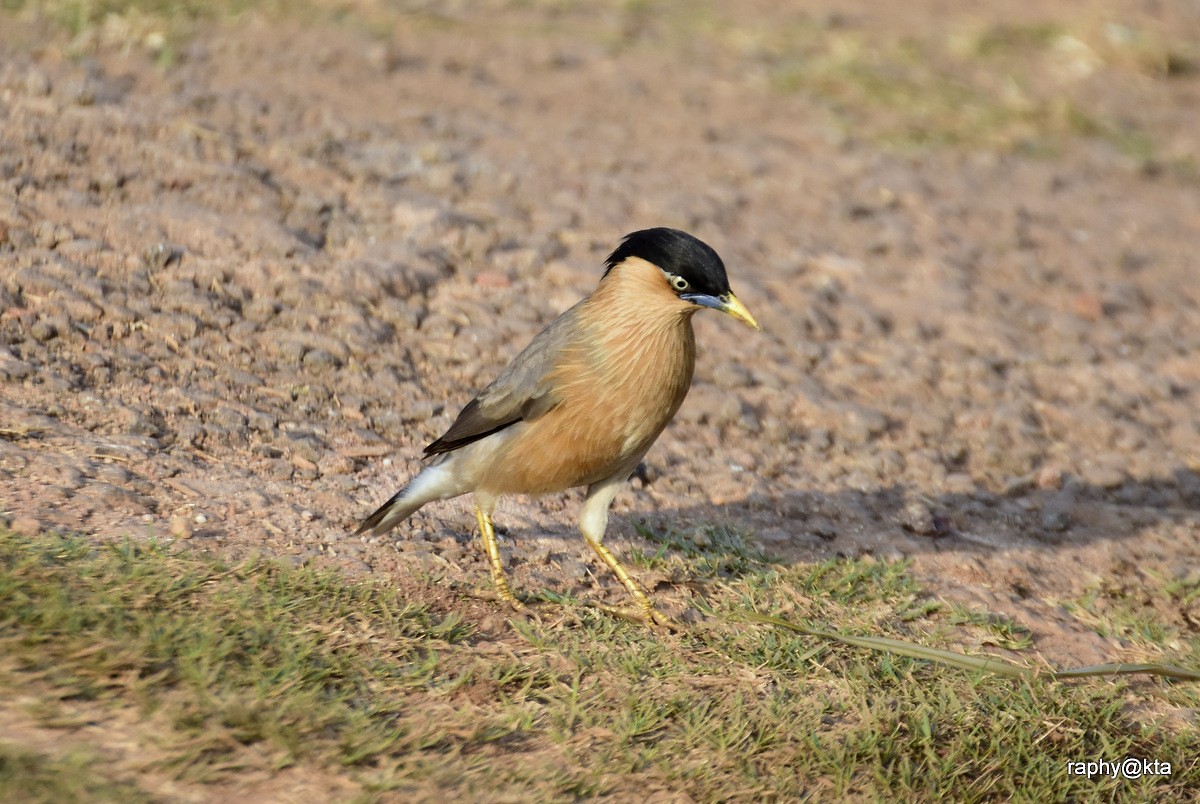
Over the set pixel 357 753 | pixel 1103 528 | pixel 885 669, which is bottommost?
pixel 1103 528

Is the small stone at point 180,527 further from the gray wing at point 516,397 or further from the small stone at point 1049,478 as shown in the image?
the small stone at point 1049,478

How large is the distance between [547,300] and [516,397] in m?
2.10

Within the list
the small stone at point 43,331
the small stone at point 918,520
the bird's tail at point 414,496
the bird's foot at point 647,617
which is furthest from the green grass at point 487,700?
the small stone at point 43,331

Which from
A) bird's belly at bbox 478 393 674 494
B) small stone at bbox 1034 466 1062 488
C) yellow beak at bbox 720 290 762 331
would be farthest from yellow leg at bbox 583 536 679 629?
small stone at bbox 1034 466 1062 488

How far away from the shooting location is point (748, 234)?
8359mm

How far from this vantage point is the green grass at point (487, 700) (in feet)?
12.2

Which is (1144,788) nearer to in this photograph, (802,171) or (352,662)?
(352,662)

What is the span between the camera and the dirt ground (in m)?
5.53

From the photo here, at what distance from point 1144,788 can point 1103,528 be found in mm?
2326

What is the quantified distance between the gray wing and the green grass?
804 millimetres

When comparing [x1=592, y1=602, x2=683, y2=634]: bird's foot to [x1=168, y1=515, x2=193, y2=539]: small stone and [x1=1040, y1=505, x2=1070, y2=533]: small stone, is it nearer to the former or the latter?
[x1=168, y1=515, x2=193, y2=539]: small stone

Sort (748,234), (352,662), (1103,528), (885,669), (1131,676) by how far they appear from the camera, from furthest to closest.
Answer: (748,234)
(1103,528)
(1131,676)
(885,669)
(352,662)

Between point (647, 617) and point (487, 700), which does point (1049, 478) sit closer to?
point (647, 617)

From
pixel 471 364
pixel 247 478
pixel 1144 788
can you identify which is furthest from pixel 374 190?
pixel 1144 788
